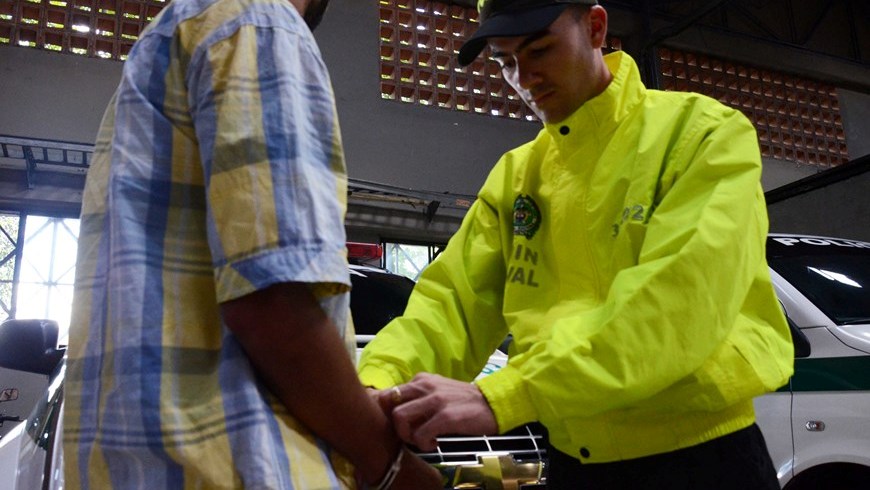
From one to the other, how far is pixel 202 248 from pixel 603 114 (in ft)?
2.57

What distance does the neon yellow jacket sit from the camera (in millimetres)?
947

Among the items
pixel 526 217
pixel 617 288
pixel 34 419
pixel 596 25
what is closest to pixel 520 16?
pixel 596 25

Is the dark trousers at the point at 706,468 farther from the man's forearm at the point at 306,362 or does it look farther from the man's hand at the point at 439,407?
the man's forearm at the point at 306,362

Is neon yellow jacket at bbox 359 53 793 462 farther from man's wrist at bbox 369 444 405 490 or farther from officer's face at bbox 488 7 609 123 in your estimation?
man's wrist at bbox 369 444 405 490

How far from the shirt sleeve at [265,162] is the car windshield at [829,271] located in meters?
2.45

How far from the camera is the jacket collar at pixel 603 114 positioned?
4.10ft

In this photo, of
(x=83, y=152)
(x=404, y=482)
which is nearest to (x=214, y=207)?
(x=404, y=482)

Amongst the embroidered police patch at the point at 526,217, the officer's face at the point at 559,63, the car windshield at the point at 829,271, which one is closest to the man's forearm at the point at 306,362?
the embroidered police patch at the point at 526,217

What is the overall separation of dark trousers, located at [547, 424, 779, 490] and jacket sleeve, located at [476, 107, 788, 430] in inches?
5.9

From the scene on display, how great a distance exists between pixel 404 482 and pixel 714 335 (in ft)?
1.54

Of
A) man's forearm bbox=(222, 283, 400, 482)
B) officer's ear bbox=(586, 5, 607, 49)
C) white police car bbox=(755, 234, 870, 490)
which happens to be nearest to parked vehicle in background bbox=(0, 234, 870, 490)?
white police car bbox=(755, 234, 870, 490)

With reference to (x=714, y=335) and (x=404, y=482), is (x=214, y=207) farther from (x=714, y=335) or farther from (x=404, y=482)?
(x=714, y=335)

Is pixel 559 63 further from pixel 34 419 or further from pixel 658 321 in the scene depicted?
pixel 34 419

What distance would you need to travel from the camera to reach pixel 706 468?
3.57ft
